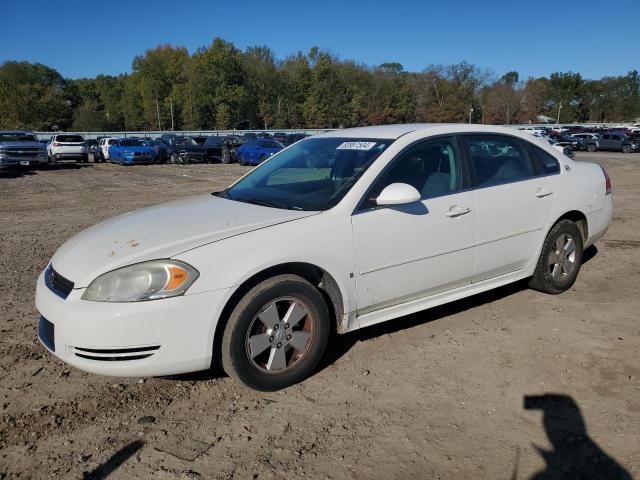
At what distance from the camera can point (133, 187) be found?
1664 cm

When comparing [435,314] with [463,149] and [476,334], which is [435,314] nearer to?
[476,334]

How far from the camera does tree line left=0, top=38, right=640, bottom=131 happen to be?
84.1 m

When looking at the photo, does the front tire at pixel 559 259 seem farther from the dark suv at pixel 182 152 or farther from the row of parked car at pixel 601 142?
the row of parked car at pixel 601 142

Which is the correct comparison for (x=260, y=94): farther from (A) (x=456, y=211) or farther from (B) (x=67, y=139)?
(A) (x=456, y=211)

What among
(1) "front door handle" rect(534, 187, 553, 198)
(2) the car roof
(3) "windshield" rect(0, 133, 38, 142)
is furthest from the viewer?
(3) "windshield" rect(0, 133, 38, 142)

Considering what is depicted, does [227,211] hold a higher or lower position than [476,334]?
higher

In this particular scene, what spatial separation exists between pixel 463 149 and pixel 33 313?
3.92m

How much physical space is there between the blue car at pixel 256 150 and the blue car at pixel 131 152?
15.8 ft

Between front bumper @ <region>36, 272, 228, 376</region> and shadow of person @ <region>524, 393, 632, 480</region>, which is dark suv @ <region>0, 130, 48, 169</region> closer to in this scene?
front bumper @ <region>36, 272, 228, 376</region>

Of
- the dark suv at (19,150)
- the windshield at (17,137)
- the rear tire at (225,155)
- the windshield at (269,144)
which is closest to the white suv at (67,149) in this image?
the windshield at (17,137)

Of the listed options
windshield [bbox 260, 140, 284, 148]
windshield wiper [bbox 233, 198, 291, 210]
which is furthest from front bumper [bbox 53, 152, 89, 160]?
windshield wiper [bbox 233, 198, 291, 210]

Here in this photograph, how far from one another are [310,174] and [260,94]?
297ft

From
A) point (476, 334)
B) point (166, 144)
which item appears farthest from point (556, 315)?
point (166, 144)

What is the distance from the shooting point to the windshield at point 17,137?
23.0 metres
